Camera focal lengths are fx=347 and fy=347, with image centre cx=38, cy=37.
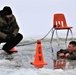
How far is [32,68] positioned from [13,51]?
94.2 inches

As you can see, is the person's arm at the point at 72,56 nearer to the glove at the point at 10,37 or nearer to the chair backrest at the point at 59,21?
the glove at the point at 10,37

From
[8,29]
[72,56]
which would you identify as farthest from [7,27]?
[72,56]

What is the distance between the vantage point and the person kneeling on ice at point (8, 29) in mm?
8125

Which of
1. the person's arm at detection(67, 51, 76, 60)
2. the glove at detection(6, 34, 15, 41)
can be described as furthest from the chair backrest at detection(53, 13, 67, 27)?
the person's arm at detection(67, 51, 76, 60)

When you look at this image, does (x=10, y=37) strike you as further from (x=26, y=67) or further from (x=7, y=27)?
(x=26, y=67)

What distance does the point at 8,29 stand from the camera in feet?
27.1

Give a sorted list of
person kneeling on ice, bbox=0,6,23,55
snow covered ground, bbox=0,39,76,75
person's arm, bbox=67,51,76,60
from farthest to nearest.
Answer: person kneeling on ice, bbox=0,6,23,55 → person's arm, bbox=67,51,76,60 → snow covered ground, bbox=0,39,76,75

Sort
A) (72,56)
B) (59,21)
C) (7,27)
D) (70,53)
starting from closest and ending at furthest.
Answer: (72,56) < (70,53) < (7,27) < (59,21)

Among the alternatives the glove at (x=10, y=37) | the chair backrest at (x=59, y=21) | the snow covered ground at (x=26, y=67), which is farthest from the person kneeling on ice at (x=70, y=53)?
the chair backrest at (x=59, y=21)

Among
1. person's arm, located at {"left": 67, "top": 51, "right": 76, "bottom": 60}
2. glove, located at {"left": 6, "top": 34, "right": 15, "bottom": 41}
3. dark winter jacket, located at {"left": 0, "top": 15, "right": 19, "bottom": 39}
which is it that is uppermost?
dark winter jacket, located at {"left": 0, "top": 15, "right": 19, "bottom": 39}

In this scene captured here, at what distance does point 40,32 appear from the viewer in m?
15.1

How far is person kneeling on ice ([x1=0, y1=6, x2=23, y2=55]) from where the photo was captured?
8.12 meters

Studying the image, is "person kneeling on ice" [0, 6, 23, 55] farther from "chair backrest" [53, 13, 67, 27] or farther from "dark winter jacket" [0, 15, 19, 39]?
"chair backrest" [53, 13, 67, 27]

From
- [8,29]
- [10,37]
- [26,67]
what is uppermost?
[8,29]
